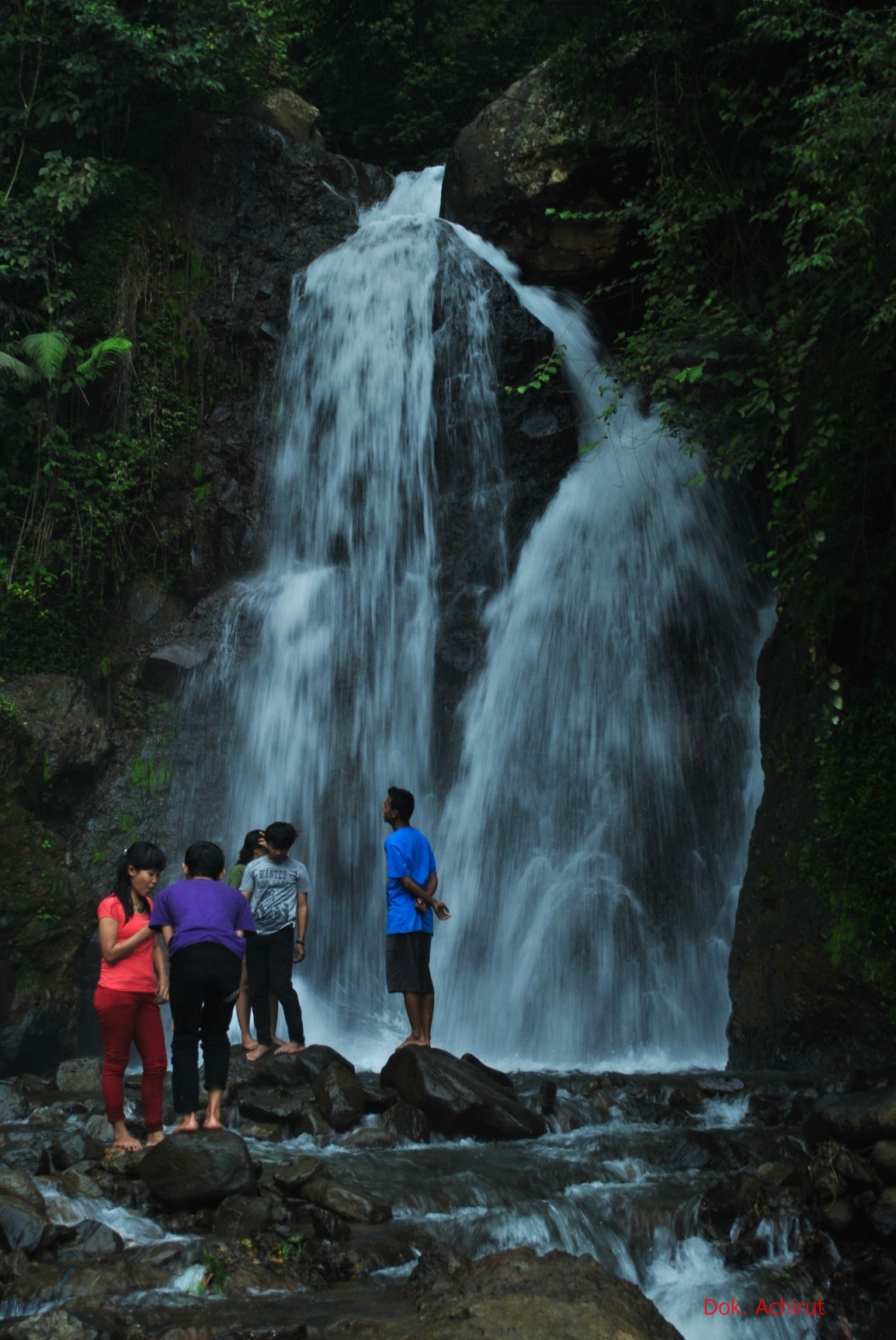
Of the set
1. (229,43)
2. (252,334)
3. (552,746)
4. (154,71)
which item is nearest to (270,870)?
(552,746)

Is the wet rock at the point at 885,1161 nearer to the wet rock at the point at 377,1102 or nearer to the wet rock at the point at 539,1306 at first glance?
the wet rock at the point at 539,1306

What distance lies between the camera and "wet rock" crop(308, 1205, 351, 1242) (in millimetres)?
4656

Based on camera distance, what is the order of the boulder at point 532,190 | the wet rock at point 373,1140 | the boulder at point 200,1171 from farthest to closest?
the boulder at point 532,190 < the wet rock at point 373,1140 < the boulder at point 200,1171

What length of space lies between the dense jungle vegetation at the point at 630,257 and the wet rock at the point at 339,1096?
328 cm

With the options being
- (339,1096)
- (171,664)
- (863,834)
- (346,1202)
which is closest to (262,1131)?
(339,1096)

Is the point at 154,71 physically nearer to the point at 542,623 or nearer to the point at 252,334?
the point at 252,334

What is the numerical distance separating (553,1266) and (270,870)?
408cm

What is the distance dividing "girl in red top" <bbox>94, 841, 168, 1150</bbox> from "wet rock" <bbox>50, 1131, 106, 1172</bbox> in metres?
0.11

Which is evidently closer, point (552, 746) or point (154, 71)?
point (552, 746)

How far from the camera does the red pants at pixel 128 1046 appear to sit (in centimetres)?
559

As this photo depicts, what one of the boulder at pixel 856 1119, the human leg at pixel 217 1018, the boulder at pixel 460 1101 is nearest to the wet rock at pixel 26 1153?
the human leg at pixel 217 1018

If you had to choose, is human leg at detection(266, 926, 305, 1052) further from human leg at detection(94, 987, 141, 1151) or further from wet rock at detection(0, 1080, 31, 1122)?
human leg at detection(94, 987, 141, 1151)

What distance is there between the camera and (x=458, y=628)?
1188 cm

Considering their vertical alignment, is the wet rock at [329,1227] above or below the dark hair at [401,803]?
below
